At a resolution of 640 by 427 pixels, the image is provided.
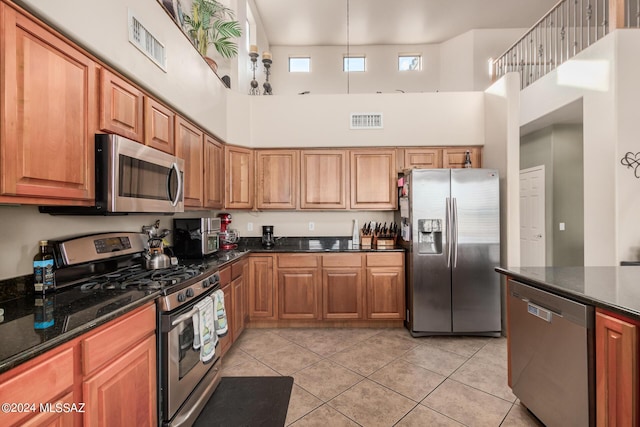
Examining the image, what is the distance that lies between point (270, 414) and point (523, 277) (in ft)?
6.05

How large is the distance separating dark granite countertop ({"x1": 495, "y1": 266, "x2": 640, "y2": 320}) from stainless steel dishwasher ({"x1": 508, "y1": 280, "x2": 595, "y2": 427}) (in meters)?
0.06

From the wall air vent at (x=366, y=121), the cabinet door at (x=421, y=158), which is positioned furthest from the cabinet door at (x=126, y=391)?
the cabinet door at (x=421, y=158)

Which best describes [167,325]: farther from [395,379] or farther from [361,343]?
[361,343]

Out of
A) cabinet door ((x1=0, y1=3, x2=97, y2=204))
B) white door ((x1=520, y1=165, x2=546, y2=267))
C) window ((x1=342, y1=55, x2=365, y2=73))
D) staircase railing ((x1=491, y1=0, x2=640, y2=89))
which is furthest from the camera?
window ((x1=342, y1=55, x2=365, y2=73))

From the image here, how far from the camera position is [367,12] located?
16.9 ft

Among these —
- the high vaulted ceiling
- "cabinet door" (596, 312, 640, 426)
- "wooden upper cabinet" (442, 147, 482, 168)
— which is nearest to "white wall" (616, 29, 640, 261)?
"wooden upper cabinet" (442, 147, 482, 168)

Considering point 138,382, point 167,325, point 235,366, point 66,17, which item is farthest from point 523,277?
point 66,17

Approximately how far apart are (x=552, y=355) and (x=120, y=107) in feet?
9.32

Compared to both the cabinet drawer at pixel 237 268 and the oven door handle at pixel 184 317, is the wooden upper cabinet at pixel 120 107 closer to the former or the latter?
the oven door handle at pixel 184 317

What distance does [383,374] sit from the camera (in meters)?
2.41

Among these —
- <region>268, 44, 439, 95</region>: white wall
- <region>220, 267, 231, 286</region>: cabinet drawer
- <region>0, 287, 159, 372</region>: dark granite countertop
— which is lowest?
<region>220, 267, 231, 286</region>: cabinet drawer

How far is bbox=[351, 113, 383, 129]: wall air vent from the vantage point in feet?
12.2

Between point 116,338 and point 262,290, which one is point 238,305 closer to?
point 262,290

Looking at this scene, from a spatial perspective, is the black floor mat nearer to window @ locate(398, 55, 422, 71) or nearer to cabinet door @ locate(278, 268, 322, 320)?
cabinet door @ locate(278, 268, 322, 320)
